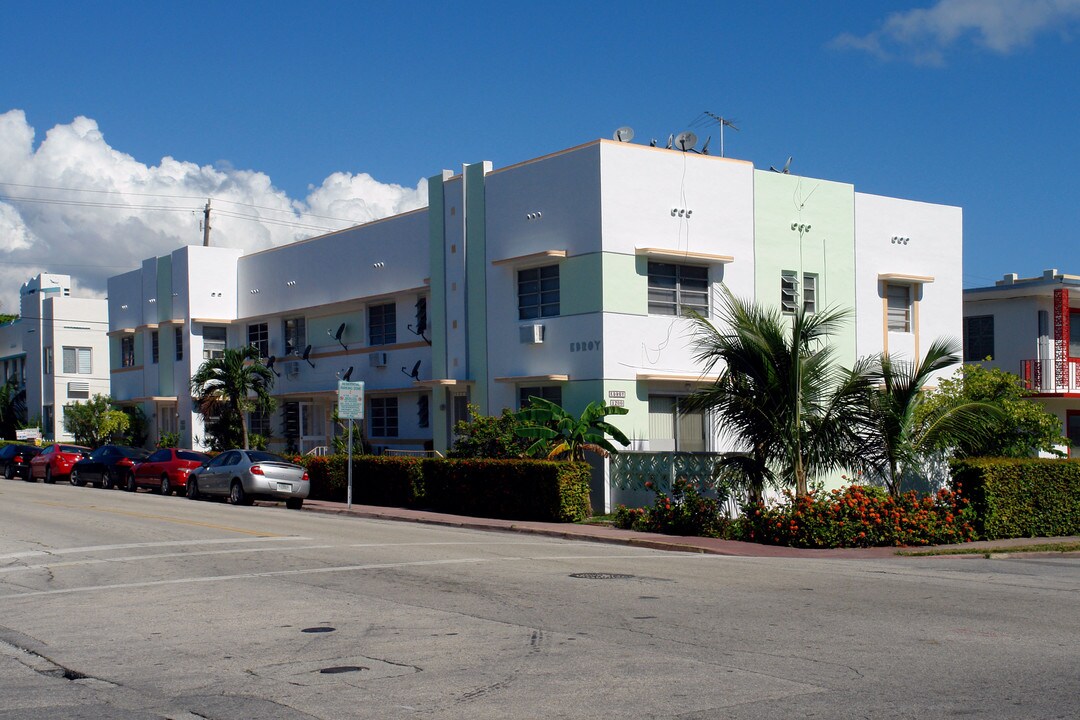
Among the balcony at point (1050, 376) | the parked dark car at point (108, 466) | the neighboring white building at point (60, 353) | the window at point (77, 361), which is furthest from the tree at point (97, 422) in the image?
the balcony at point (1050, 376)

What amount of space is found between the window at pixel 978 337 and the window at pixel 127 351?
3259 centimetres

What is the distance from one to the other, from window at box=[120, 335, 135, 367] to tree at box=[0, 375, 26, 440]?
16.7 meters

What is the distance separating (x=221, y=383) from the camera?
3809 centimetres

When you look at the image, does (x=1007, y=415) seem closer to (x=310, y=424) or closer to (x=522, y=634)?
(x=522, y=634)

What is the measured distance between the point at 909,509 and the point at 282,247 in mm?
25742

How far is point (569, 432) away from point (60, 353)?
4165 centimetres

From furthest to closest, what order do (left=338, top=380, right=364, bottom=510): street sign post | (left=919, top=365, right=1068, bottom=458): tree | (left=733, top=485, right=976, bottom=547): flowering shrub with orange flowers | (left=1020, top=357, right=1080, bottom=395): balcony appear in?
1. (left=1020, top=357, right=1080, bottom=395): balcony
2. (left=338, top=380, right=364, bottom=510): street sign post
3. (left=919, top=365, right=1068, bottom=458): tree
4. (left=733, top=485, right=976, bottom=547): flowering shrub with orange flowers

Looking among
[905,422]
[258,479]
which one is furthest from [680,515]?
[258,479]

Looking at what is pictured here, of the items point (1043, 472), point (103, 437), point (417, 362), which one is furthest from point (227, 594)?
point (103, 437)

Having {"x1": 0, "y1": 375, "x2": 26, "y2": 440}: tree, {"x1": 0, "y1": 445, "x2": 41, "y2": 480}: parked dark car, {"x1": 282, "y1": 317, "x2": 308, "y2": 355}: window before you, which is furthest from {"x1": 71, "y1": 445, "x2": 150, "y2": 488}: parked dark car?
{"x1": 0, "y1": 375, "x2": 26, "y2": 440}: tree

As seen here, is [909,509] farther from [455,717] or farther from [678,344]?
[455,717]

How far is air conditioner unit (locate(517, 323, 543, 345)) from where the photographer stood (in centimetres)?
2752

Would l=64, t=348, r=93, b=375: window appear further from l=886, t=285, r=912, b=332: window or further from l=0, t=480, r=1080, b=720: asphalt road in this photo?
l=0, t=480, r=1080, b=720: asphalt road

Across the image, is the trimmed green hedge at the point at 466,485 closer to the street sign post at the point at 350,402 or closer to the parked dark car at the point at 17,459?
the street sign post at the point at 350,402
